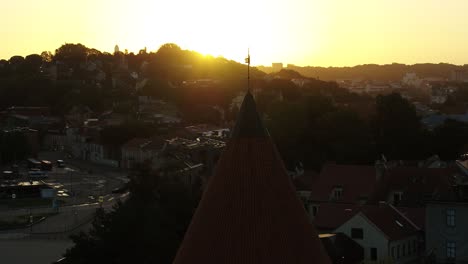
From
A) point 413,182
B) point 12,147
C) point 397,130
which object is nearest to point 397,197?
point 413,182

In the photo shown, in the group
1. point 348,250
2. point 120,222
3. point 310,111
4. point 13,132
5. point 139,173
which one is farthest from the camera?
point 13,132

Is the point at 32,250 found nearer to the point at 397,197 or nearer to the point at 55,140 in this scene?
the point at 397,197

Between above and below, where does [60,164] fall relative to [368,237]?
below

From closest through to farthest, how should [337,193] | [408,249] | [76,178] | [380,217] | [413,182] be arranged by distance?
[380,217]
[408,249]
[413,182]
[337,193]
[76,178]

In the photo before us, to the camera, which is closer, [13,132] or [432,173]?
[432,173]

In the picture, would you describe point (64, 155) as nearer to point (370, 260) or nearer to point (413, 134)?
point (413, 134)

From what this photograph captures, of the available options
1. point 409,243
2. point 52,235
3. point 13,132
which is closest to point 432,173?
point 409,243

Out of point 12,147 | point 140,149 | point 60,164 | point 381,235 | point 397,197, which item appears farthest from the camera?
point 12,147
